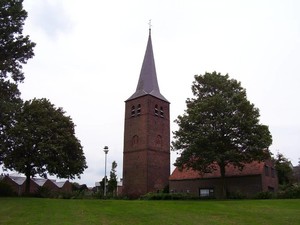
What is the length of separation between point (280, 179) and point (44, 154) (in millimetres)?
33539

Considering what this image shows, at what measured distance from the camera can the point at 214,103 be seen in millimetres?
32906

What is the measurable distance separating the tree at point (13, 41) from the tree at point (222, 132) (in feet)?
53.8

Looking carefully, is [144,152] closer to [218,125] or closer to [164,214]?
[218,125]

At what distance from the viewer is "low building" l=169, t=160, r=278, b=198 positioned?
133 ft

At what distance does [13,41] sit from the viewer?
24250mm

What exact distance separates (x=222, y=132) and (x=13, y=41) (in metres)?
20.0

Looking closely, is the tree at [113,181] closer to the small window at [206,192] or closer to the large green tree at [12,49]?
the small window at [206,192]

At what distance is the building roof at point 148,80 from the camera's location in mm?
53656

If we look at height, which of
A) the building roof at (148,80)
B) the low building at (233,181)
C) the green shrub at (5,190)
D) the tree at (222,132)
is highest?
the building roof at (148,80)

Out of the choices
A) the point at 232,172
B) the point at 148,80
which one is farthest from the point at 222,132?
the point at 148,80

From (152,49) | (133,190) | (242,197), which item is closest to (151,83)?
(152,49)

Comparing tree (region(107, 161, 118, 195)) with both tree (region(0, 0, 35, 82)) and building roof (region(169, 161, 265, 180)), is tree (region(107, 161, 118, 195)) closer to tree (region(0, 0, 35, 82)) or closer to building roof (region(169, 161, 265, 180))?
building roof (region(169, 161, 265, 180))

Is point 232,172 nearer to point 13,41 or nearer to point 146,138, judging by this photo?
point 146,138

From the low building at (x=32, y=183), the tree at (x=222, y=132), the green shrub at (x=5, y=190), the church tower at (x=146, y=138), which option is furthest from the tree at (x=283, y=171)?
the low building at (x=32, y=183)
